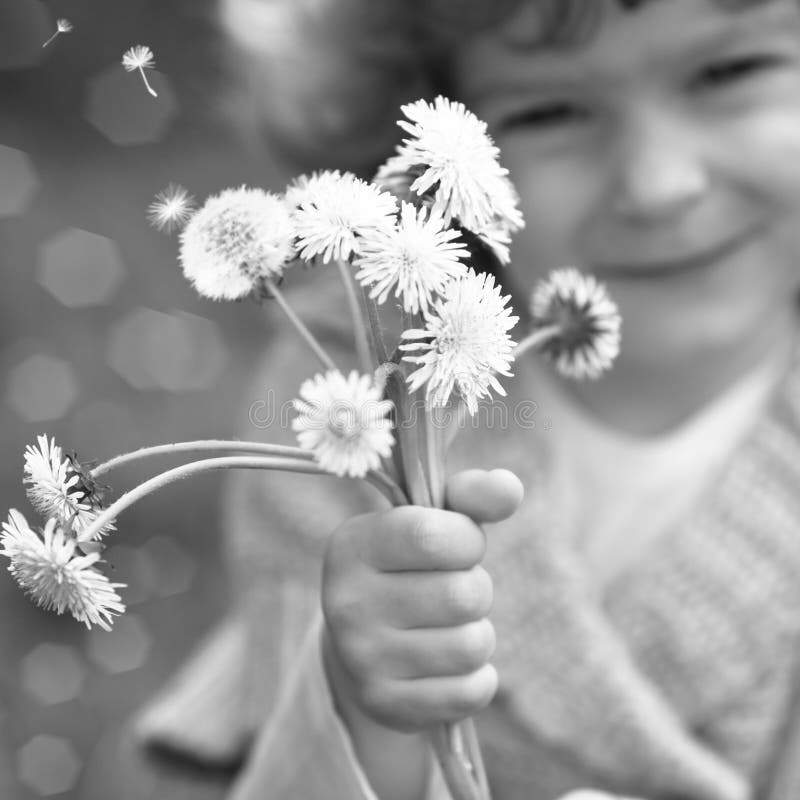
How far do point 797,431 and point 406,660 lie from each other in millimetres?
337

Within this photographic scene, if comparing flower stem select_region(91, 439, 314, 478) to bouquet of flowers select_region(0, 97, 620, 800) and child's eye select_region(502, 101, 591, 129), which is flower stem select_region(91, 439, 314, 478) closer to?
bouquet of flowers select_region(0, 97, 620, 800)

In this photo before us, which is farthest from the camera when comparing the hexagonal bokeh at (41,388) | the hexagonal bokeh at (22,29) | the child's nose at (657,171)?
the hexagonal bokeh at (41,388)

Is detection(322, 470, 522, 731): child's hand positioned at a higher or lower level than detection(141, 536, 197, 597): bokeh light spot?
lower

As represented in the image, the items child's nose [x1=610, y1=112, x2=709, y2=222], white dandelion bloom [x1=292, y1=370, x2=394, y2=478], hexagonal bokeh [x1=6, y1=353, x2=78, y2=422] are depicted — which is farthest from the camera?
hexagonal bokeh [x1=6, y1=353, x2=78, y2=422]

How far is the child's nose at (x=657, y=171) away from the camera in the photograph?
0.49 meters

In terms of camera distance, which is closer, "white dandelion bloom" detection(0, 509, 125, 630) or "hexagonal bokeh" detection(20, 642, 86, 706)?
"white dandelion bloom" detection(0, 509, 125, 630)

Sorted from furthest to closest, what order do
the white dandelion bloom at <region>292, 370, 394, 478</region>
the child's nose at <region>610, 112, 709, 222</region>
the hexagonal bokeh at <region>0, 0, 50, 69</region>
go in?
the hexagonal bokeh at <region>0, 0, 50, 69</region> → the child's nose at <region>610, 112, 709, 222</region> → the white dandelion bloom at <region>292, 370, 394, 478</region>

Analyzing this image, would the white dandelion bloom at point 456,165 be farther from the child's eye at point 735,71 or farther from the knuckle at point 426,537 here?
the child's eye at point 735,71

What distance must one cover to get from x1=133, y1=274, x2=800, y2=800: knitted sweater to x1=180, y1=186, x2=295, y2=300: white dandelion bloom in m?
0.31

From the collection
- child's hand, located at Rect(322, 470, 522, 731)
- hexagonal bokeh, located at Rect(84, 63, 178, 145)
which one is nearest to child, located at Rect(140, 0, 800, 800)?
child's hand, located at Rect(322, 470, 522, 731)

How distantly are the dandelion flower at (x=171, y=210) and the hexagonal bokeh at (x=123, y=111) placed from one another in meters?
0.72

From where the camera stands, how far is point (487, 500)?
28cm

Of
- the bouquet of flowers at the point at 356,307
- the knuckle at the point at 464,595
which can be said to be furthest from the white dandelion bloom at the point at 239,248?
the knuckle at the point at 464,595

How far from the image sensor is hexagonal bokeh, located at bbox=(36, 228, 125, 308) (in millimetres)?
1073
